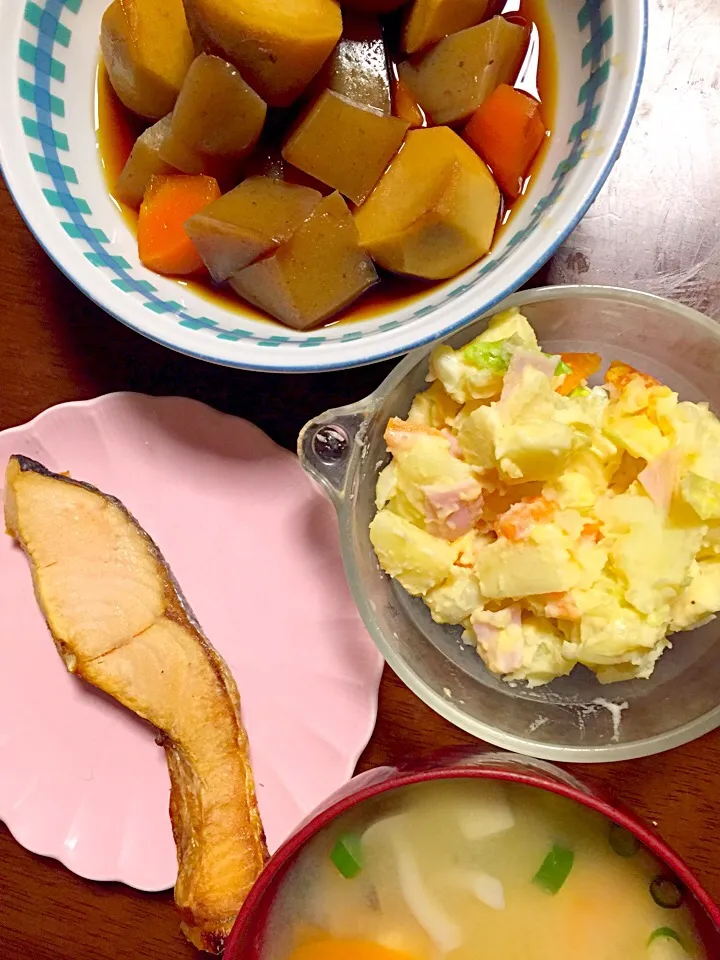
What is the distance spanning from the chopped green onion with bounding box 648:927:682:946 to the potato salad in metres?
0.28

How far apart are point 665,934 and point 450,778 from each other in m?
0.30

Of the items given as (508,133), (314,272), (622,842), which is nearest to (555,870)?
(622,842)

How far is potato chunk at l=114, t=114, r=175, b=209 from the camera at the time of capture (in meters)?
0.97

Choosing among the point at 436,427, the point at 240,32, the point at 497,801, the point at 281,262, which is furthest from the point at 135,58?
the point at 497,801

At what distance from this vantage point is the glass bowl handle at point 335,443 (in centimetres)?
96

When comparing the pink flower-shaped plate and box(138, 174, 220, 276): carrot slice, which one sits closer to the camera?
box(138, 174, 220, 276): carrot slice

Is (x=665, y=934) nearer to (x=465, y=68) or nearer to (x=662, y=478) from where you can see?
(x=662, y=478)

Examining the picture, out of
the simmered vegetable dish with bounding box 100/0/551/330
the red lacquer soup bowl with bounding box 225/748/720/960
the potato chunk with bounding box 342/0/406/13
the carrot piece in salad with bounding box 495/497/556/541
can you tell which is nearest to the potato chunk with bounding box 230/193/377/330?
the simmered vegetable dish with bounding box 100/0/551/330

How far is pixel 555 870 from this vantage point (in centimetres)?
97

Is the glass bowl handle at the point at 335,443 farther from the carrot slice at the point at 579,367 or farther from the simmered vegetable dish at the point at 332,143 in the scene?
the carrot slice at the point at 579,367

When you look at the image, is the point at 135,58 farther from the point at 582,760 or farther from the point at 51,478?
the point at 582,760

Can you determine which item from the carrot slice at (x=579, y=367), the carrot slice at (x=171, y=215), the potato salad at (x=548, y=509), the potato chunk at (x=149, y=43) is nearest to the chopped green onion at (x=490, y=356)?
the potato salad at (x=548, y=509)

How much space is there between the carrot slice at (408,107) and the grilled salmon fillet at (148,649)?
2.02 feet

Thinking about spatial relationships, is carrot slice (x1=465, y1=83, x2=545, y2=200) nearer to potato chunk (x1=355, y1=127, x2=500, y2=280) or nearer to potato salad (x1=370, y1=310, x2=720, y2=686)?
potato chunk (x1=355, y1=127, x2=500, y2=280)
